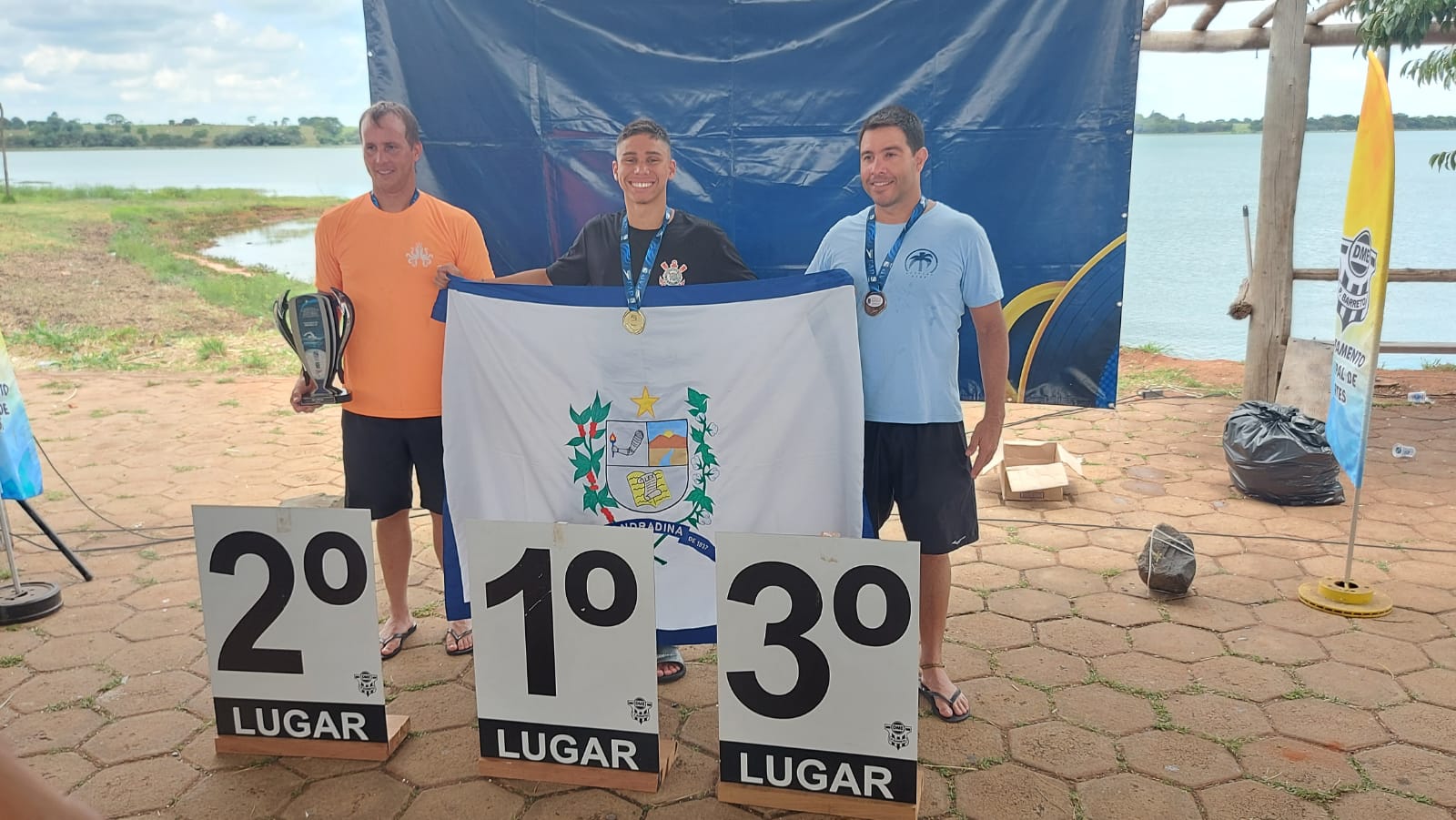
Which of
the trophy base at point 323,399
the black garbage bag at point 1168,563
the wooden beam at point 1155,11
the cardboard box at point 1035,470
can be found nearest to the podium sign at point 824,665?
the trophy base at point 323,399

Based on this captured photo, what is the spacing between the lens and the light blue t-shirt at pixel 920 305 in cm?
262

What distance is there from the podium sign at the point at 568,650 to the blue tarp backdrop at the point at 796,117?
197 centimetres

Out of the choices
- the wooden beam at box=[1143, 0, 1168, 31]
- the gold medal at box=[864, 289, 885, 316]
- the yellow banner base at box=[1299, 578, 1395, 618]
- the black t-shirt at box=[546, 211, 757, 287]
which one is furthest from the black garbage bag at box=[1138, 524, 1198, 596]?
the wooden beam at box=[1143, 0, 1168, 31]

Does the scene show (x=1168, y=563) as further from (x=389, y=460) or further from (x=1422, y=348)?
(x=1422, y=348)

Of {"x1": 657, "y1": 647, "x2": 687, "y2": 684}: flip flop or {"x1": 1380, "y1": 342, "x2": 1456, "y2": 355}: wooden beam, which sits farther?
{"x1": 1380, "y1": 342, "x2": 1456, "y2": 355}: wooden beam

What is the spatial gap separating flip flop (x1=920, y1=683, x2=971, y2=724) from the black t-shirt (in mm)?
1323

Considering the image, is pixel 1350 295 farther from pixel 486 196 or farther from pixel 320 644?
pixel 320 644

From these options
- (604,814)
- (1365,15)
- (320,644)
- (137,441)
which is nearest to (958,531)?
(604,814)

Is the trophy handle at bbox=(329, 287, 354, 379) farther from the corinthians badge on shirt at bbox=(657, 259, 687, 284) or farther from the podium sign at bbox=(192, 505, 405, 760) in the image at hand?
the corinthians badge on shirt at bbox=(657, 259, 687, 284)

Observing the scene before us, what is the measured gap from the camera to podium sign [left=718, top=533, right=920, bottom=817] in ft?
7.41

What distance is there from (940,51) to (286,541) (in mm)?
2823

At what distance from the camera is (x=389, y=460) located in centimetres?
308

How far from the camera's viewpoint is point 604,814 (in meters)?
2.45

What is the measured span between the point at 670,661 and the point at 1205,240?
29641 mm
